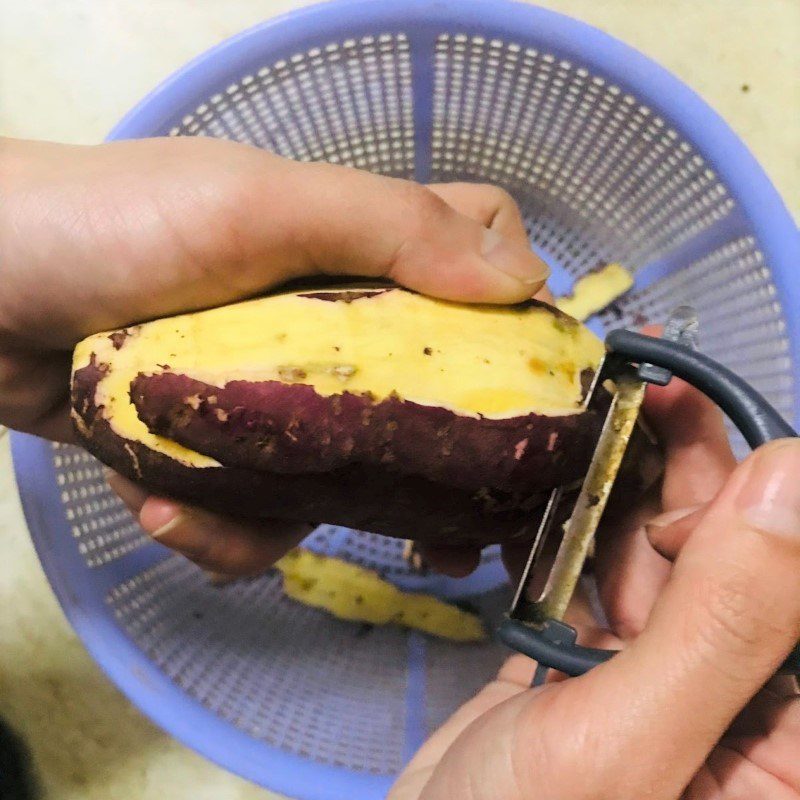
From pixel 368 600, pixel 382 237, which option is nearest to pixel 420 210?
pixel 382 237

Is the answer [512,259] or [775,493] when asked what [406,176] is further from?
[775,493]

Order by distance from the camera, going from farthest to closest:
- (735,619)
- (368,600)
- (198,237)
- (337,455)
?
(368,600) → (198,237) → (337,455) → (735,619)

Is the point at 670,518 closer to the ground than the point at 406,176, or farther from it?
closer to the ground

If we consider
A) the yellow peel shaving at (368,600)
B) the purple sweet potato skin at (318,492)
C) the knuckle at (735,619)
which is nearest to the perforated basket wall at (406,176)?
the yellow peel shaving at (368,600)

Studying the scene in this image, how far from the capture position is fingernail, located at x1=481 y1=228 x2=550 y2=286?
0.69m

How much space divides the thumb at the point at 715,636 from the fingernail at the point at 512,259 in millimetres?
274

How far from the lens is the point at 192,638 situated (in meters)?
1.03

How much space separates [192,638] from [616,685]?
69 cm

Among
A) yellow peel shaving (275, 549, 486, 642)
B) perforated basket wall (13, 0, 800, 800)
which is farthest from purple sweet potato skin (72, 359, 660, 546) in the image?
yellow peel shaving (275, 549, 486, 642)

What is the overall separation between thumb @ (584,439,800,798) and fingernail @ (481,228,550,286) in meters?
0.27

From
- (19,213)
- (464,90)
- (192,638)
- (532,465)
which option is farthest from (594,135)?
(192,638)

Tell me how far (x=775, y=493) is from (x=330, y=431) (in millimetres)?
303

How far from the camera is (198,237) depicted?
0.69 meters

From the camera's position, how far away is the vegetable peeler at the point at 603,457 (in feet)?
1.97
